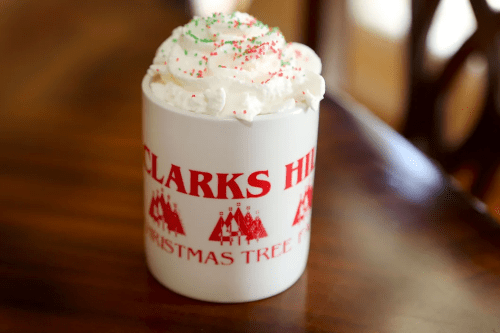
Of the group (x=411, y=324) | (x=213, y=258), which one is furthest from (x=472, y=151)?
(x=213, y=258)

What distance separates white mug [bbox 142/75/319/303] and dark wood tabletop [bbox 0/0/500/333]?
3 cm

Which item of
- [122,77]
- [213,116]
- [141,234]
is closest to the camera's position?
[213,116]

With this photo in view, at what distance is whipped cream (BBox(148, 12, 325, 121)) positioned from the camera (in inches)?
21.4

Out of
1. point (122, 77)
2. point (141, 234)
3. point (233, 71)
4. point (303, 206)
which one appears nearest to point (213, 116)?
point (233, 71)

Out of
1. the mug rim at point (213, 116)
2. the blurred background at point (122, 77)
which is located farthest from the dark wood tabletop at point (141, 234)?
the mug rim at point (213, 116)

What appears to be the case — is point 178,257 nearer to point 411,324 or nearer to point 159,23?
point 411,324

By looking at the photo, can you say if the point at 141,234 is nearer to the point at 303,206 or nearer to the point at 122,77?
the point at 303,206

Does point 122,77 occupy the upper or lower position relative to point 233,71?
lower

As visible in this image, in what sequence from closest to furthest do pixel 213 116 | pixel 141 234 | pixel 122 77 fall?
pixel 213 116
pixel 141 234
pixel 122 77

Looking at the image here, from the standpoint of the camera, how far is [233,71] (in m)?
0.56

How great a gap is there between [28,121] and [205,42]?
0.50m

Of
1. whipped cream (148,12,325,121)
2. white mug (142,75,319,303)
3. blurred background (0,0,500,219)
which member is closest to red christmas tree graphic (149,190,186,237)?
white mug (142,75,319,303)

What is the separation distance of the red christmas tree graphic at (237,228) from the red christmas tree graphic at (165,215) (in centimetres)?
4

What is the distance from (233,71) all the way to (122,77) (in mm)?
641
